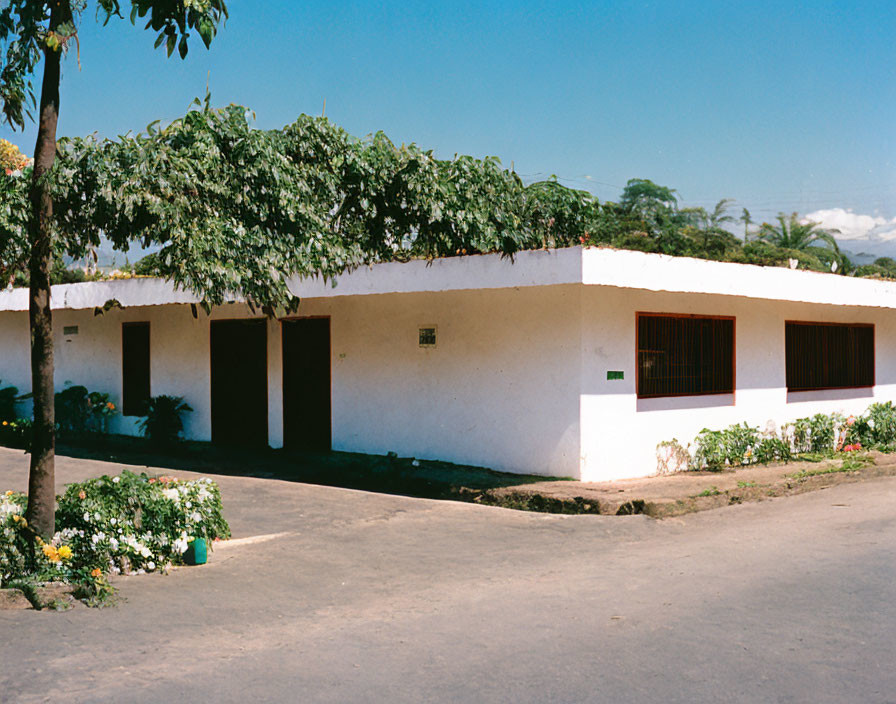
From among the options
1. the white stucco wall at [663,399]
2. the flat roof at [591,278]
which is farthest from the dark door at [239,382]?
the white stucco wall at [663,399]

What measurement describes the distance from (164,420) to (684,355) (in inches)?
340

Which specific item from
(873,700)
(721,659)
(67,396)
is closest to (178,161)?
(721,659)

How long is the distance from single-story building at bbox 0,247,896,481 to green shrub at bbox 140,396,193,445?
0.99 feet

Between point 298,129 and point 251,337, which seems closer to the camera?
point 298,129

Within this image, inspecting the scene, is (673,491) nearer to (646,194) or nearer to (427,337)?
(427,337)

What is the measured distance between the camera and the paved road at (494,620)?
4625 millimetres

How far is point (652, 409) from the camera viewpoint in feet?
39.1

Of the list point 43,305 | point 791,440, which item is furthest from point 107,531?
point 791,440

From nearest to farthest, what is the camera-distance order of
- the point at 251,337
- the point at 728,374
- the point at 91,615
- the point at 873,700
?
the point at 873,700 → the point at 91,615 → the point at 728,374 → the point at 251,337

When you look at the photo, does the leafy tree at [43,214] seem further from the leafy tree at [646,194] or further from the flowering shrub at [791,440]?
the leafy tree at [646,194]

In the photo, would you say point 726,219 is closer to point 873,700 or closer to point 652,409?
point 652,409

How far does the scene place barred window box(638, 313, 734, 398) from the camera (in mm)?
11969

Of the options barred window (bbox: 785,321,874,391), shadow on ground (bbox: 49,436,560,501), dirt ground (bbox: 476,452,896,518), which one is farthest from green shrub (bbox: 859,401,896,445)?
shadow on ground (bbox: 49,436,560,501)

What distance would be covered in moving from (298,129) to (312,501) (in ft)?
13.9
